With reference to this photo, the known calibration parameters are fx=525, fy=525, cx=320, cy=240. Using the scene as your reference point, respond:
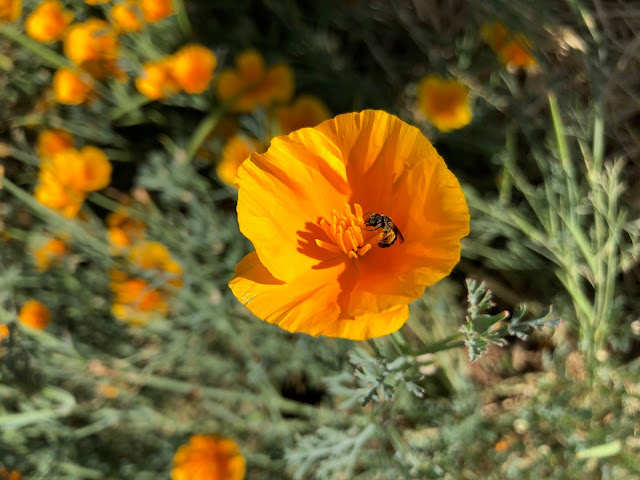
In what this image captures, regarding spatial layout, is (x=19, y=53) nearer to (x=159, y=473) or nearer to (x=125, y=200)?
(x=125, y=200)

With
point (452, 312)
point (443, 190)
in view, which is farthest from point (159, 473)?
point (443, 190)

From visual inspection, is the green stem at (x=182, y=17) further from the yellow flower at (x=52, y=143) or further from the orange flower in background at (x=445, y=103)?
the orange flower in background at (x=445, y=103)

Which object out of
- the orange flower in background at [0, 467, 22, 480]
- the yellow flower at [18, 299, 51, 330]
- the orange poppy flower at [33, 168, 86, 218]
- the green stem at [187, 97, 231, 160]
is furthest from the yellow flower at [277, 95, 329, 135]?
the orange flower in background at [0, 467, 22, 480]

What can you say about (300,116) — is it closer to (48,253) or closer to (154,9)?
(154,9)

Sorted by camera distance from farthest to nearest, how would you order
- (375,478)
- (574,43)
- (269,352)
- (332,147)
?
(269,352)
(375,478)
(574,43)
(332,147)

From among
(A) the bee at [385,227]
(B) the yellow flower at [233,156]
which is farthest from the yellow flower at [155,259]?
(A) the bee at [385,227]

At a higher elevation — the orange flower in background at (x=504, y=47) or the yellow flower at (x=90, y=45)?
the orange flower in background at (x=504, y=47)

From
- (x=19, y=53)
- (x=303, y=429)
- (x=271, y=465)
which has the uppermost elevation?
(x=19, y=53)
